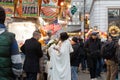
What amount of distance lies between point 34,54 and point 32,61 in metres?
0.19

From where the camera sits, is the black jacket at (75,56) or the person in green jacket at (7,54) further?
the black jacket at (75,56)

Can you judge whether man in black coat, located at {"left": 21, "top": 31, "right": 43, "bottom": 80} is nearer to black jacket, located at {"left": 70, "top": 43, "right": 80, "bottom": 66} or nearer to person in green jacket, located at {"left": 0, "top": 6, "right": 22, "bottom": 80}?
black jacket, located at {"left": 70, "top": 43, "right": 80, "bottom": 66}

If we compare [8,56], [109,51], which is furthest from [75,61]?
[8,56]

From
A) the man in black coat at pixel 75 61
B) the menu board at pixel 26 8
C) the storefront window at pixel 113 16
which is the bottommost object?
the man in black coat at pixel 75 61

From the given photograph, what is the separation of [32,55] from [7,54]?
563cm

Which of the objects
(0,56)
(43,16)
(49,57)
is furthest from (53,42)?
(0,56)

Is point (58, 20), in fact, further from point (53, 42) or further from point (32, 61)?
point (32, 61)

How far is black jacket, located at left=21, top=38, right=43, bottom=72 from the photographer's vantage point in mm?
11469

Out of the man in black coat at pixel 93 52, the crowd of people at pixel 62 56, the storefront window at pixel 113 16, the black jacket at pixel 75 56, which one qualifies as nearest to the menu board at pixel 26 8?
the crowd of people at pixel 62 56

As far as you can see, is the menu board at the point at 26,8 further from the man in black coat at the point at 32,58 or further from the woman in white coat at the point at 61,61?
the man in black coat at the point at 32,58

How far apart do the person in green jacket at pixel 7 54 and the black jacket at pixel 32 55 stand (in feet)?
17.9

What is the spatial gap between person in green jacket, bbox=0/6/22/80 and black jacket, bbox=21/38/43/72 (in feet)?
17.9

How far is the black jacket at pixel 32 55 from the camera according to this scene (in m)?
11.5

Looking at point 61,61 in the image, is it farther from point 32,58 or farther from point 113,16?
point 113,16
